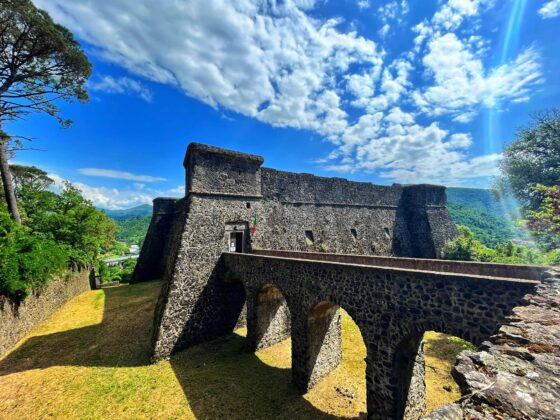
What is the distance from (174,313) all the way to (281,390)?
6.20 meters

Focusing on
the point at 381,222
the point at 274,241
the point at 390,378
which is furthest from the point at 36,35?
the point at 381,222

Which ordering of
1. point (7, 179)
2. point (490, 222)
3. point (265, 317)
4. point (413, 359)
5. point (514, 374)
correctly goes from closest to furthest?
point (514, 374) < point (413, 359) < point (265, 317) < point (7, 179) < point (490, 222)

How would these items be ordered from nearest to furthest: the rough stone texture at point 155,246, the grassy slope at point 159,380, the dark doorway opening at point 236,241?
the grassy slope at point 159,380 < the dark doorway opening at point 236,241 < the rough stone texture at point 155,246

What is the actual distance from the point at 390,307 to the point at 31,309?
18.3m

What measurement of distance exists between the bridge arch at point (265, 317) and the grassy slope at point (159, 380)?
1.69 ft

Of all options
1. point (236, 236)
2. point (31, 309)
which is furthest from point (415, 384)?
point (31, 309)

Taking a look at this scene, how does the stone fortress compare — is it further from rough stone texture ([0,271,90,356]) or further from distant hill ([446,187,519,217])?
distant hill ([446,187,519,217])

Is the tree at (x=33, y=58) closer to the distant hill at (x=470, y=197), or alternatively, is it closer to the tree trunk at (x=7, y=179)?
the tree trunk at (x=7, y=179)

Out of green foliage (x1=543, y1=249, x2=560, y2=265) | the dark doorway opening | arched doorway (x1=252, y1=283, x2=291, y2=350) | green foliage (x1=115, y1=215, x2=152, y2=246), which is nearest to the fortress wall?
the dark doorway opening

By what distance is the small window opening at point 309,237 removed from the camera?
18469 mm

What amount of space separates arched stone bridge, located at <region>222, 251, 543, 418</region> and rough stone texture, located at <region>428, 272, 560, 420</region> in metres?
1.65

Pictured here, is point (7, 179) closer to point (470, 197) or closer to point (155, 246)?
point (155, 246)

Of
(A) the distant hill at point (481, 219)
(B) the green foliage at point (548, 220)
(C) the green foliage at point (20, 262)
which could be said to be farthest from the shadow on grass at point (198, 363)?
(A) the distant hill at point (481, 219)

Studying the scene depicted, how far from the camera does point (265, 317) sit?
11.7 meters
